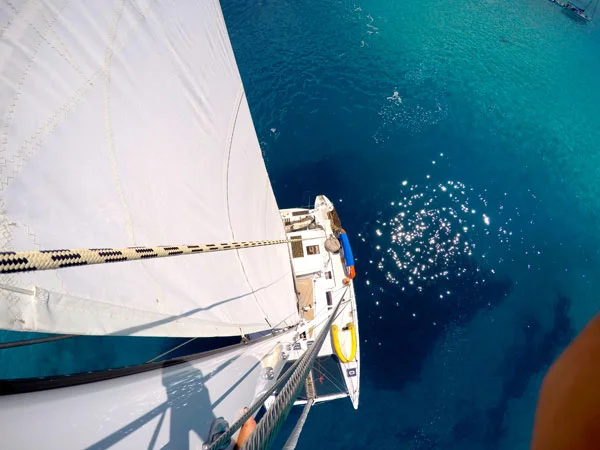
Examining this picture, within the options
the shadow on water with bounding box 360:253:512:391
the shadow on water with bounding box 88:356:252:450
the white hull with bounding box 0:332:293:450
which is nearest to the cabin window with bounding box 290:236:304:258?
the shadow on water with bounding box 360:253:512:391

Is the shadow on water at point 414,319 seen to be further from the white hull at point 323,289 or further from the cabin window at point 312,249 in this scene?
the cabin window at point 312,249

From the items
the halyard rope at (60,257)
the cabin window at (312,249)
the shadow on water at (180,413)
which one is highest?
the cabin window at (312,249)

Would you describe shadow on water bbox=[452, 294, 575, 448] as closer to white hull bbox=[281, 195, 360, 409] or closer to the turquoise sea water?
the turquoise sea water

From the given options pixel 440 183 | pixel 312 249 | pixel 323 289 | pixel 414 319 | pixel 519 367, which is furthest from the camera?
pixel 440 183

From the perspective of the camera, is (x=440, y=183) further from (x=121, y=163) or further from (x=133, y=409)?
(x=133, y=409)

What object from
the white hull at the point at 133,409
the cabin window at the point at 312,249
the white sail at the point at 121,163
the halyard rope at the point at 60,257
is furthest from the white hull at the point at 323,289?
the halyard rope at the point at 60,257

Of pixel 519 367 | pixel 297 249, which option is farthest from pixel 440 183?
pixel 297 249
